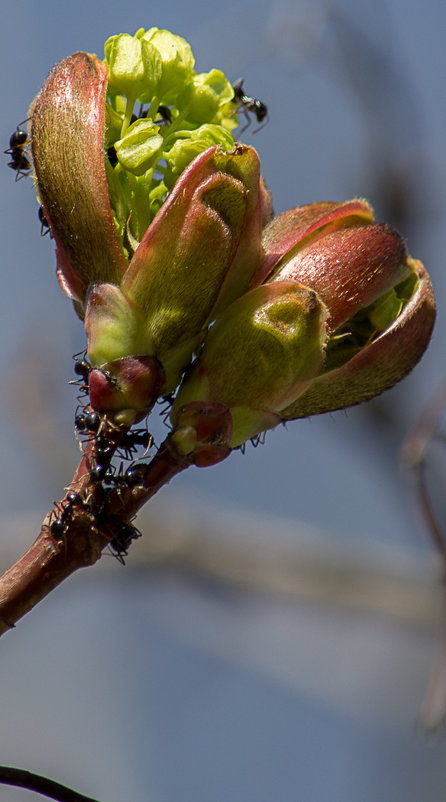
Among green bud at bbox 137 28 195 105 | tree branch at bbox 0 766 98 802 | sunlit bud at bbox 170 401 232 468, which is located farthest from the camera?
green bud at bbox 137 28 195 105

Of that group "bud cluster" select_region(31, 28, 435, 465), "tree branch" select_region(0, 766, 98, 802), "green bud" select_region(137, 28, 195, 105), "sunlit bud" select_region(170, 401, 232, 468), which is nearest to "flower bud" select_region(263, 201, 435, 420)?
"bud cluster" select_region(31, 28, 435, 465)

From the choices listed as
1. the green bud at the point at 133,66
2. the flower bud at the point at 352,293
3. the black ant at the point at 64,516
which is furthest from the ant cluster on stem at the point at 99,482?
the green bud at the point at 133,66

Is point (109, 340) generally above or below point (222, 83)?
below

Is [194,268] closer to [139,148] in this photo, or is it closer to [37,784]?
[139,148]

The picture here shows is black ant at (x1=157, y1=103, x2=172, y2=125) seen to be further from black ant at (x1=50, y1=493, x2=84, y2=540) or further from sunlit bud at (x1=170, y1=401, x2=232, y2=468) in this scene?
black ant at (x1=50, y1=493, x2=84, y2=540)

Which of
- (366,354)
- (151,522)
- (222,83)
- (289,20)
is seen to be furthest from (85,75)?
(151,522)

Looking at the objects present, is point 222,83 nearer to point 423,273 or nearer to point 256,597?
point 423,273
